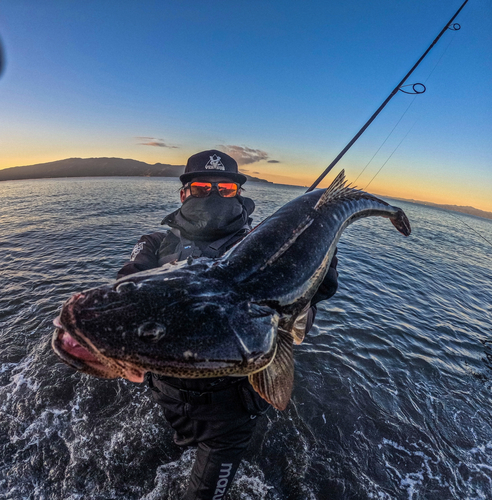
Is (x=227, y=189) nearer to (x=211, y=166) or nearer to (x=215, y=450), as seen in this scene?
(x=211, y=166)

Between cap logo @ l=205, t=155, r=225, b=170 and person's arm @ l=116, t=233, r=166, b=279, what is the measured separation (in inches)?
58.2

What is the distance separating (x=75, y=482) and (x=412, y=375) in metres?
7.73

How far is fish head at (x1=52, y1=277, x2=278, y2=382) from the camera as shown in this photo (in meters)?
1.49

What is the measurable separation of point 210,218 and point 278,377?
2.39 meters

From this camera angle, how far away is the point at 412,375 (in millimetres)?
6641

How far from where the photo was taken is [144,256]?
143 inches

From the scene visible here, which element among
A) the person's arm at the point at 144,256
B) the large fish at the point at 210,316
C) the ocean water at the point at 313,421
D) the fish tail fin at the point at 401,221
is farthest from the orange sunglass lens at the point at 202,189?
the ocean water at the point at 313,421

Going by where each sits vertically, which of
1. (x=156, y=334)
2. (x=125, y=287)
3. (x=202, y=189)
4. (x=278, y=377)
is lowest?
(x=278, y=377)

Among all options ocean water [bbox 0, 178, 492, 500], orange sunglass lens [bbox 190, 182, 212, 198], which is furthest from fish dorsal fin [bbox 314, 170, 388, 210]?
ocean water [bbox 0, 178, 492, 500]

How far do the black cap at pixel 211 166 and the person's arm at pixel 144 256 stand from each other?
1191 millimetres

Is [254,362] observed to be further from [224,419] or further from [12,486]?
[12,486]

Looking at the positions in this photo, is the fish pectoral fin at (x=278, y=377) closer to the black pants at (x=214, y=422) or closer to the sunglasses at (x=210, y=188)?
the black pants at (x=214, y=422)

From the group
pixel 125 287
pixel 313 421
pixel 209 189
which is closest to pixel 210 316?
pixel 125 287

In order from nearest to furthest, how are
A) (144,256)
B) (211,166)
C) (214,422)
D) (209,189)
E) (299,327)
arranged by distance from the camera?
(299,327), (214,422), (144,256), (209,189), (211,166)
